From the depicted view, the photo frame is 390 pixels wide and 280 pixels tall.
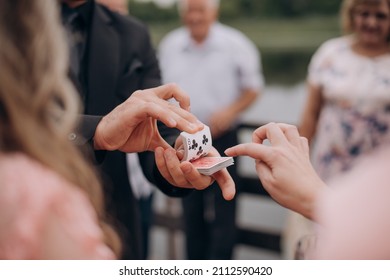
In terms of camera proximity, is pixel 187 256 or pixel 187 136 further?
pixel 187 256

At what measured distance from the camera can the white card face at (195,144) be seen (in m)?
0.88

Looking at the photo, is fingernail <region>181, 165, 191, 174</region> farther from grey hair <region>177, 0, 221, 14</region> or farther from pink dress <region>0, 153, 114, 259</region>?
grey hair <region>177, 0, 221, 14</region>

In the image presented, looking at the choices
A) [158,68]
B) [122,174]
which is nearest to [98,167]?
[122,174]

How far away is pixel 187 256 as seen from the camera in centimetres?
Result: 225

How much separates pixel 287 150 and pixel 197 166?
163mm

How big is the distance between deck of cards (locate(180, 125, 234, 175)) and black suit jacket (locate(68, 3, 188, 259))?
0.34 ft

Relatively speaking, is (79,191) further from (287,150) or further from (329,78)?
(329,78)

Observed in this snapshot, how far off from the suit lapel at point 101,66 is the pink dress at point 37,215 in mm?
496

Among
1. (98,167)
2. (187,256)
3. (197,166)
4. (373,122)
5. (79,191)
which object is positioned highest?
(79,191)

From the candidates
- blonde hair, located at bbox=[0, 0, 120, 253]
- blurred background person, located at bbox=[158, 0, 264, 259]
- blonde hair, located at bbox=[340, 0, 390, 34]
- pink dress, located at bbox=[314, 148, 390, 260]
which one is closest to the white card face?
blonde hair, located at bbox=[0, 0, 120, 253]

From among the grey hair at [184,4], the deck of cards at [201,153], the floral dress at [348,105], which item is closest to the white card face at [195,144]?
the deck of cards at [201,153]

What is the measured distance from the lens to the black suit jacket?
3.57ft

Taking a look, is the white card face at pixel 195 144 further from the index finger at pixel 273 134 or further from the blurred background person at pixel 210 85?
the blurred background person at pixel 210 85

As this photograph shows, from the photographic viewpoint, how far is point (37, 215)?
57 centimetres
